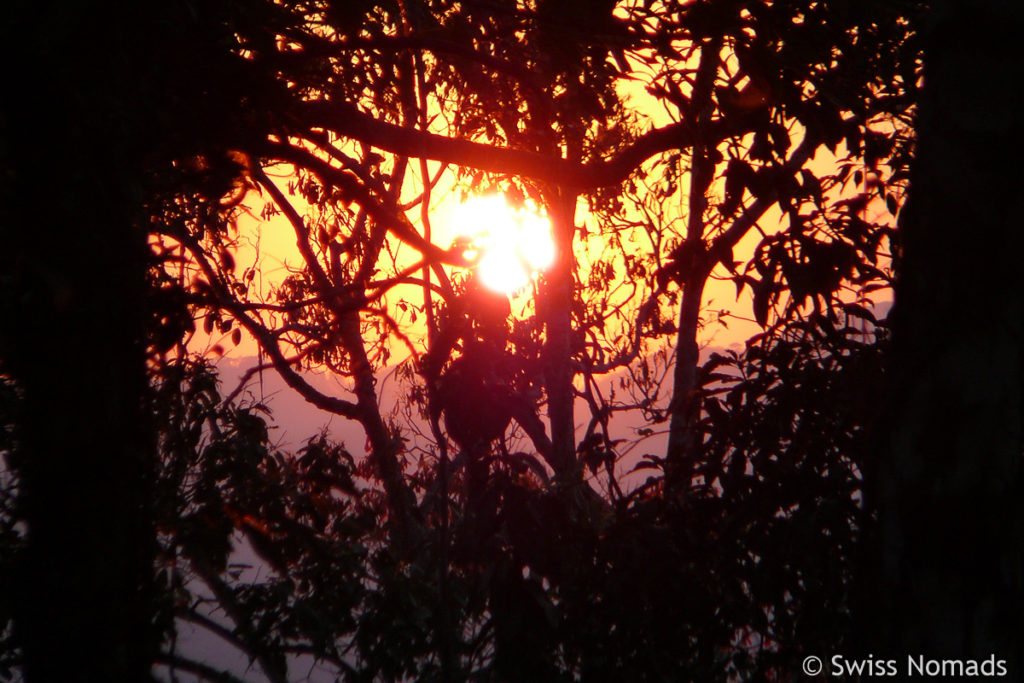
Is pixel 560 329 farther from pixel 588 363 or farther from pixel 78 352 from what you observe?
pixel 78 352

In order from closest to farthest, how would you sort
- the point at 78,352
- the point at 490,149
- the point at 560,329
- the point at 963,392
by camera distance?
the point at 963,392 < the point at 78,352 < the point at 490,149 < the point at 560,329

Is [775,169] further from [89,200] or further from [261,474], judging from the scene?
[261,474]

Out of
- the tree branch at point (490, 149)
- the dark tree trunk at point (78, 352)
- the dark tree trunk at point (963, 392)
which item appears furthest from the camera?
the tree branch at point (490, 149)

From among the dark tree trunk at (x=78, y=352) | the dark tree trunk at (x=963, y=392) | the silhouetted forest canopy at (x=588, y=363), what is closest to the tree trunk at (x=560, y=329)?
the silhouetted forest canopy at (x=588, y=363)

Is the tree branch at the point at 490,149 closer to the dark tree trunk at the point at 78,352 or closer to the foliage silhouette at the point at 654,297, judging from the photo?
the foliage silhouette at the point at 654,297

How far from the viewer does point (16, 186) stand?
7.19 ft

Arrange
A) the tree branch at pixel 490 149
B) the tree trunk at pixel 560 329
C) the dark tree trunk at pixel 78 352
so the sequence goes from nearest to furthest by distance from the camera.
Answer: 1. the dark tree trunk at pixel 78 352
2. the tree branch at pixel 490 149
3. the tree trunk at pixel 560 329

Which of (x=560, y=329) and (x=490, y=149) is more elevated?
(x=560, y=329)

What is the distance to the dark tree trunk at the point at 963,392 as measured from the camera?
1.73 meters

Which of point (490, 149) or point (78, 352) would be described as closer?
point (78, 352)

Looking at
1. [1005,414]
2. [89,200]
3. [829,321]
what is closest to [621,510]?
[829,321]

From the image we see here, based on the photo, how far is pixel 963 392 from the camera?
1729 millimetres

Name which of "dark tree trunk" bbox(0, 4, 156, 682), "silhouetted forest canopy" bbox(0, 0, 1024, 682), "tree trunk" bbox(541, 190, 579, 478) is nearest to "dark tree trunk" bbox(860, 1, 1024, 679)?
"silhouetted forest canopy" bbox(0, 0, 1024, 682)

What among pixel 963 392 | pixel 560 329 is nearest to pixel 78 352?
pixel 963 392
